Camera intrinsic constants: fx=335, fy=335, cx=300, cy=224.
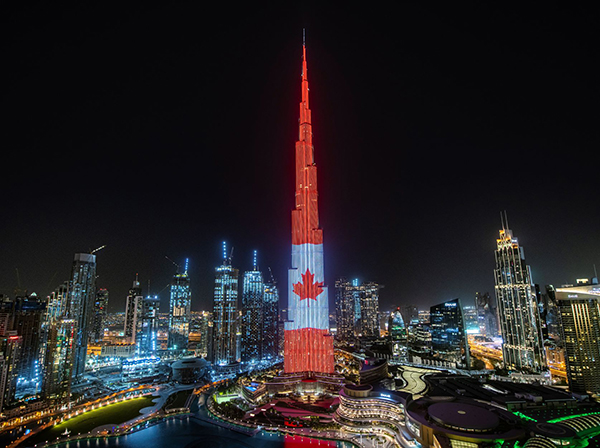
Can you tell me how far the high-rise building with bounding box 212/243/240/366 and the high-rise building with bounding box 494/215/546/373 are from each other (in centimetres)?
6134

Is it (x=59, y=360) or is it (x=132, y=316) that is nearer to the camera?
(x=59, y=360)

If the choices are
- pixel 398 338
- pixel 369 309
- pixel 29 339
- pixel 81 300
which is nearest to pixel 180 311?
pixel 81 300

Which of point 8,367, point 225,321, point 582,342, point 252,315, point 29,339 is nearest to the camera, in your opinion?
point 582,342

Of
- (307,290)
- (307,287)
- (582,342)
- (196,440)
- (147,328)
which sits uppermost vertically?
(307,287)

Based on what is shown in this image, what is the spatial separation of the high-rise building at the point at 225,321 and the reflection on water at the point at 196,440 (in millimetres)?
41292

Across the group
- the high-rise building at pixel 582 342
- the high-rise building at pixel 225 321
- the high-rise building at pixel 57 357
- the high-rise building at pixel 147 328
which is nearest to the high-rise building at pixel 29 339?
the high-rise building at pixel 57 357

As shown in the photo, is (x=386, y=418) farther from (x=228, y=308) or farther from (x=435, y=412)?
(x=228, y=308)

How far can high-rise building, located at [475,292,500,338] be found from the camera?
126 metres

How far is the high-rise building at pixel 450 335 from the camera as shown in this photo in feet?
233

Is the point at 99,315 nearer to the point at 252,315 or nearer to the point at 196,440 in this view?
the point at 252,315

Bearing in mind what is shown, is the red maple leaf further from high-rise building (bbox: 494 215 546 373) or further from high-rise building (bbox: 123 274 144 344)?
high-rise building (bbox: 123 274 144 344)

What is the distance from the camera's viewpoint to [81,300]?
7044cm

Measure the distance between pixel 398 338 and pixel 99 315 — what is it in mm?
93819

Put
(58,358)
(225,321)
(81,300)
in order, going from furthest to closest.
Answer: (225,321) < (81,300) < (58,358)
